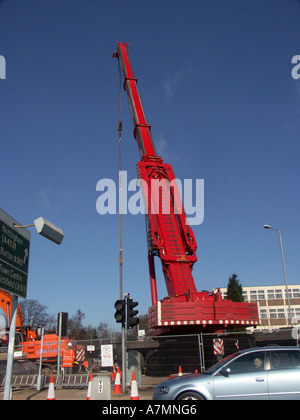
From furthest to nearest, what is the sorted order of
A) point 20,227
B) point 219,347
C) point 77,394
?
point 219,347
point 77,394
point 20,227

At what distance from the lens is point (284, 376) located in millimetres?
7211

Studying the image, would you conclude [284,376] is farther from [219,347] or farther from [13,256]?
[219,347]

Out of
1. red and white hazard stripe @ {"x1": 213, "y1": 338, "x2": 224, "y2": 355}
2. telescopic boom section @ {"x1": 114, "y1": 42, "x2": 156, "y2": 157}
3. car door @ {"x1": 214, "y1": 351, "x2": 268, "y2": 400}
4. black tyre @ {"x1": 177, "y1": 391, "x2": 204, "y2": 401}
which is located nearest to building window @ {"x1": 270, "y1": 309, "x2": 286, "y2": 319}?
telescopic boom section @ {"x1": 114, "y1": 42, "x2": 156, "y2": 157}

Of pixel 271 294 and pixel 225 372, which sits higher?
pixel 271 294

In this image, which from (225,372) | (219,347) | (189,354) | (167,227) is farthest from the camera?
(167,227)

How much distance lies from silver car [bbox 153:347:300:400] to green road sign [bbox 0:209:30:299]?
4.50 metres

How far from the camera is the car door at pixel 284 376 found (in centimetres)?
709

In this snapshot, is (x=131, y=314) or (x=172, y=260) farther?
(x=172, y=260)

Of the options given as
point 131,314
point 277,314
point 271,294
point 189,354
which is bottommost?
point 189,354

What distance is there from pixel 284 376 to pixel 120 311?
21.1ft

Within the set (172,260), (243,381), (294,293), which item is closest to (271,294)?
(294,293)

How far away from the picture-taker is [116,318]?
1252 cm
